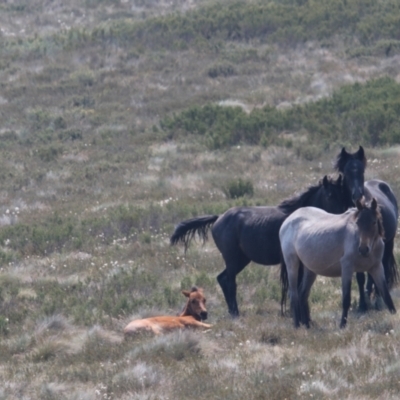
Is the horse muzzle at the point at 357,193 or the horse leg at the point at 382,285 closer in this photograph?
the horse leg at the point at 382,285

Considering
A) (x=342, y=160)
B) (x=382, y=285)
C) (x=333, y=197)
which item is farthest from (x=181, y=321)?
(x=342, y=160)

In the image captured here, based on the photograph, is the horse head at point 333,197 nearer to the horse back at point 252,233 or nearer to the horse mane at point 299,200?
the horse mane at point 299,200

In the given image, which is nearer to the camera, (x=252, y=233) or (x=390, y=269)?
(x=390, y=269)

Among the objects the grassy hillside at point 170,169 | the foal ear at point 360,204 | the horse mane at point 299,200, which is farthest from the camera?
the horse mane at point 299,200

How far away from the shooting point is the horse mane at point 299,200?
34.7ft

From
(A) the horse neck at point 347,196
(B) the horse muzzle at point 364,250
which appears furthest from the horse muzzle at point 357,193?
(B) the horse muzzle at point 364,250

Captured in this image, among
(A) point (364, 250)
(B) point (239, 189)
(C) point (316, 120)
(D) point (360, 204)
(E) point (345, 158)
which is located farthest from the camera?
(C) point (316, 120)

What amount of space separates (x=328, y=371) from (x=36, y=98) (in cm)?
2554

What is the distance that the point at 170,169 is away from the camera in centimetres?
2175

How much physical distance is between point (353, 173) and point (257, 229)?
1.50m

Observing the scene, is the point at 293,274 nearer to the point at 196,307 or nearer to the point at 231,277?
the point at 196,307

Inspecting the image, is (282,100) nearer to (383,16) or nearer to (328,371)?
(383,16)

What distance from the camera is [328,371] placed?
279 inches

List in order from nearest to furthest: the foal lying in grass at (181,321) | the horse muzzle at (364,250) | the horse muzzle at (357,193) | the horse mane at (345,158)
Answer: the horse muzzle at (364,250), the foal lying in grass at (181,321), the horse muzzle at (357,193), the horse mane at (345,158)
